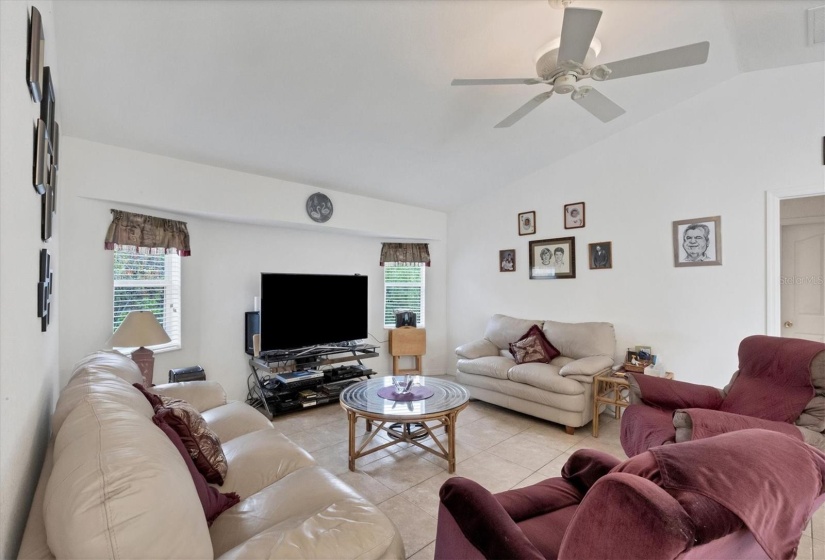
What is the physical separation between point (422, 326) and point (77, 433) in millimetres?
4473

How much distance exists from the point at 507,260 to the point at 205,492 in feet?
13.4

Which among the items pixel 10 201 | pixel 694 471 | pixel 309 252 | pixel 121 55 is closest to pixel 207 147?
pixel 121 55

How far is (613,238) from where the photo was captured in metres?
3.87

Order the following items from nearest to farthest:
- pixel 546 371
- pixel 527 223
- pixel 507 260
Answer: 1. pixel 546 371
2. pixel 527 223
3. pixel 507 260

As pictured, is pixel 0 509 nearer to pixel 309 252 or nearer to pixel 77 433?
pixel 77 433

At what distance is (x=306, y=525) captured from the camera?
1144mm

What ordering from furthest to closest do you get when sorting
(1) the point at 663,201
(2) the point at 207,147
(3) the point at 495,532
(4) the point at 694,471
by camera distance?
(1) the point at 663,201
(2) the point at 207,147
(3) the point at 495,532
(4) the point at 694,471

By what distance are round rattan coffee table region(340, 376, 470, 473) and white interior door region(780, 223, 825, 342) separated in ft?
11.8

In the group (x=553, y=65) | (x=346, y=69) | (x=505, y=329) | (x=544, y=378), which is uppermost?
Answer: (x=346, y=69)

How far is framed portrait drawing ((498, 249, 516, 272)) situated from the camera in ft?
15.4

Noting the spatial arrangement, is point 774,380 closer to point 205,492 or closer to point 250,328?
point 205,492

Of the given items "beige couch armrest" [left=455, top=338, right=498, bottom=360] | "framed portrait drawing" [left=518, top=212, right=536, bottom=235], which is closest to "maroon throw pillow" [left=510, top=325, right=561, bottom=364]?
"beige couch armrest" [left=455, top=338, right=498, bottom=360]

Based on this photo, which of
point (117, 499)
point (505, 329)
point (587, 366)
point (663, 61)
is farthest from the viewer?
point (505, 329)

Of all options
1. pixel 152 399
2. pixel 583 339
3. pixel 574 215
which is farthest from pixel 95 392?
pixel 574 215
